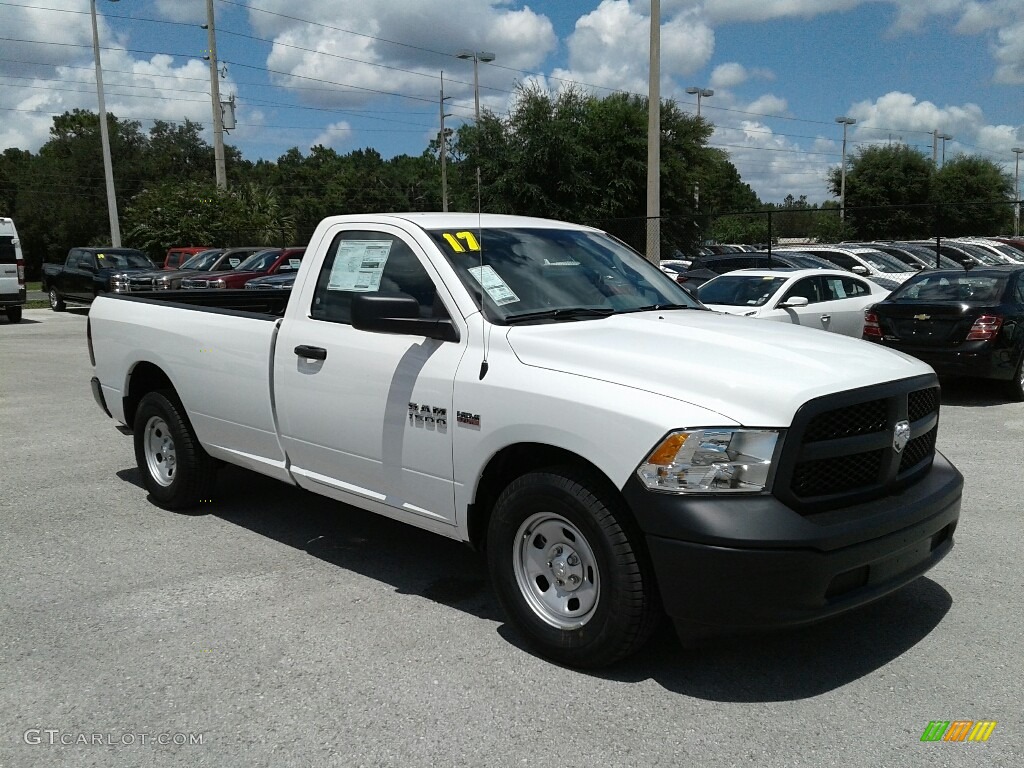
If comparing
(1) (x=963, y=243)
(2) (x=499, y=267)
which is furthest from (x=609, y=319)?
(1) (x=963, y=243)

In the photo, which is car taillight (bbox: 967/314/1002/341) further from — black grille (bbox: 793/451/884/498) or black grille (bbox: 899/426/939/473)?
black grille (bbox: 793/451/884/498)

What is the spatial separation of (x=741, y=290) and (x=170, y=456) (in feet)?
A: 27.3

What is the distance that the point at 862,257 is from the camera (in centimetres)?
2481

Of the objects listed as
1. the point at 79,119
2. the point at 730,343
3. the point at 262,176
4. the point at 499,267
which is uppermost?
the point at 79,119

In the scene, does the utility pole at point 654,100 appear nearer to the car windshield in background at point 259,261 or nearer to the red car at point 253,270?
the red car at point 253,270

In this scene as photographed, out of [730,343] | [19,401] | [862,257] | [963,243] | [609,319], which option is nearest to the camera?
[730,343]

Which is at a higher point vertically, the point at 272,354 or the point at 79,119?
the point at 79,119

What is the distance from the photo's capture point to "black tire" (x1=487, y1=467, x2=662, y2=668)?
11.8 feet

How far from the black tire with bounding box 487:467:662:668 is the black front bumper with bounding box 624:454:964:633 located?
140 millimetres

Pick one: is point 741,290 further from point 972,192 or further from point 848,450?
point 972,192

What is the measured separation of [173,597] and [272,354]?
137 cm

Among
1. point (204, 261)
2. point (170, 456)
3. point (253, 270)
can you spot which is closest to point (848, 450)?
point (170, 456)

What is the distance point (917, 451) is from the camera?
4086mm

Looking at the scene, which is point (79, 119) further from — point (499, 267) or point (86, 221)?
point (499, 267)
